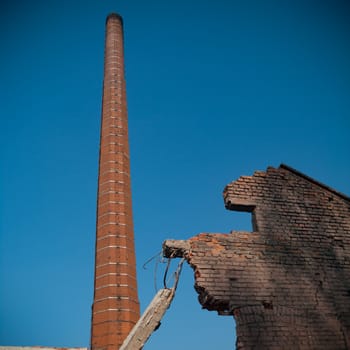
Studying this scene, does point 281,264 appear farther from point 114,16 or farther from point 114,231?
point 114,16

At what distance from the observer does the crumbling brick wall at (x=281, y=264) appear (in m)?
4.58

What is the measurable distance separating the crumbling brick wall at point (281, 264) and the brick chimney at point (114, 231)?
345 inches

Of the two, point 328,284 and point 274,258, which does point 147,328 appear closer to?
point 274,258

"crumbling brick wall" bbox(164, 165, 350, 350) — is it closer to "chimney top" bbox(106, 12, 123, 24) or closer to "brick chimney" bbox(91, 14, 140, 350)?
"brick chimney" bbox(91, 14, 140, 350)

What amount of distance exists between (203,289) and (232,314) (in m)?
0.49

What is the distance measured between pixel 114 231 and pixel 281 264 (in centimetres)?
1009

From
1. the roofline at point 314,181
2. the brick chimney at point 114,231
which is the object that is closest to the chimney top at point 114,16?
the brick chimney at point 114,231

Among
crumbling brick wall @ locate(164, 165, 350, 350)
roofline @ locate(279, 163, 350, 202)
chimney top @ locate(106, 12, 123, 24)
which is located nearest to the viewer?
crumbling brick wall @ locate(164, 165, 350, 350)

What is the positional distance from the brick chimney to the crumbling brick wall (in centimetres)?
876

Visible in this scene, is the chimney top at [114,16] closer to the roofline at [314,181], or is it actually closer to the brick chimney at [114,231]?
the brick chimney at [114,231]

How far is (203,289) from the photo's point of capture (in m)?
4.71

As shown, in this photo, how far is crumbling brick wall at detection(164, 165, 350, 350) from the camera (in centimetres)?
458

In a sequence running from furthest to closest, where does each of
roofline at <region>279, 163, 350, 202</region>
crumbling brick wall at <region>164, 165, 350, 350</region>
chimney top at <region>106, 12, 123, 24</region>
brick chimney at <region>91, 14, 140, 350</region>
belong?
chimney top at <region>106, 12, 123, 24</region>, brick chimney at <region>91, 14, 140, 350</region>, roofline at <region>279, 163, 350, 202</region>, crumbling brick wall at <region>164, 165, 350, 350</region>

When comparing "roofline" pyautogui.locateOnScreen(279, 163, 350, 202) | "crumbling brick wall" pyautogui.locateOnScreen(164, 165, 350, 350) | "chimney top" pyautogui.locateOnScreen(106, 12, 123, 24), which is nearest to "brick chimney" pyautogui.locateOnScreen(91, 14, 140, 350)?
"chimney top" pyautogui.locateOnScreen(106, 12, 123, 24)
